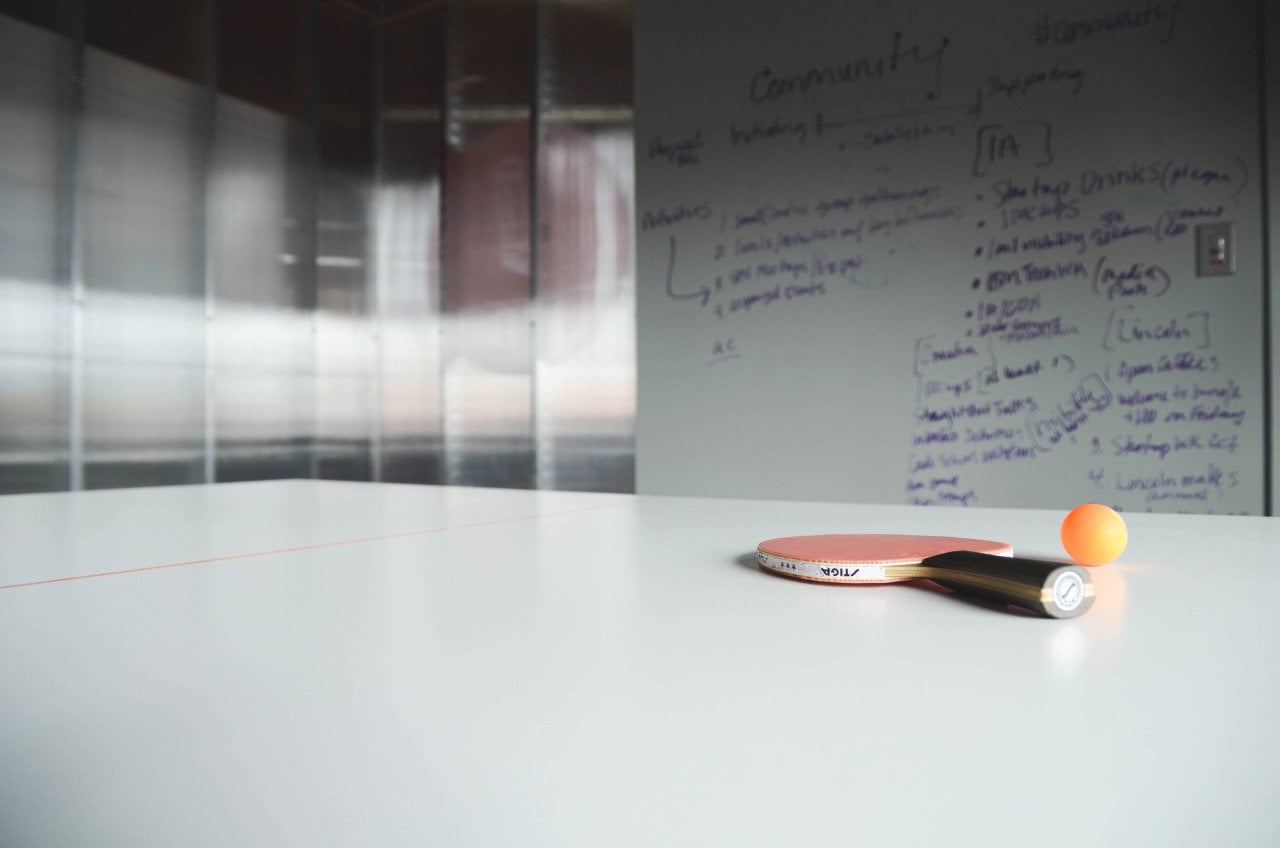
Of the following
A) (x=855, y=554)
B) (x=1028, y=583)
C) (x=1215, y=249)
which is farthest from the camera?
(x=1215, y=249)

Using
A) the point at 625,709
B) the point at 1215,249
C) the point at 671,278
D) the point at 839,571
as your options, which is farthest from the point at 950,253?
the point at 625,709

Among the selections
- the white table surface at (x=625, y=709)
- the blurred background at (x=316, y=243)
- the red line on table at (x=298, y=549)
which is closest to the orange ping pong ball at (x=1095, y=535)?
the white table surface at (x=625, y=709)

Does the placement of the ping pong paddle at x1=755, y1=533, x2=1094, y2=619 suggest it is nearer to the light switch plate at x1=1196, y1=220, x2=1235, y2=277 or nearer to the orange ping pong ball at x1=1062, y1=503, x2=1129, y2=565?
the orange ping pong ball at x1=1062, y1=503, x2=1129, y2=565

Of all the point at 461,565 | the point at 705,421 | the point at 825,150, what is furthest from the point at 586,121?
the point at 461,565

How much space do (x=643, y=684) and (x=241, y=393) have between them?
154 inches

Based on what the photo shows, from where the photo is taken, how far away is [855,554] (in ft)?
1.93

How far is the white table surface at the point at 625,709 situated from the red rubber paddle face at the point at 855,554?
0.01 m

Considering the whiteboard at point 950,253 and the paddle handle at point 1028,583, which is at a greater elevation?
the whiteboard at point 950,253

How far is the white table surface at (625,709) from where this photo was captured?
27cm

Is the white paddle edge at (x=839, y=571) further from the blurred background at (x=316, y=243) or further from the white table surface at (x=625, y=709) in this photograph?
the blurred background at (x=316, y=243)

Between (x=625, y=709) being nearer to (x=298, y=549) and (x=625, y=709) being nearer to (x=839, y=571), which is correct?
(x=839, y=571)

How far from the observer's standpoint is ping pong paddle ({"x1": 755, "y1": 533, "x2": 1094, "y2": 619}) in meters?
0.48

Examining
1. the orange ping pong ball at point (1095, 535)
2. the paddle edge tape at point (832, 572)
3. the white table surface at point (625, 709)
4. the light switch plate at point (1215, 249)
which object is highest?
the light switch plate at point (1215, 249)

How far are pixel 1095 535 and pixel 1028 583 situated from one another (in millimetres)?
189
